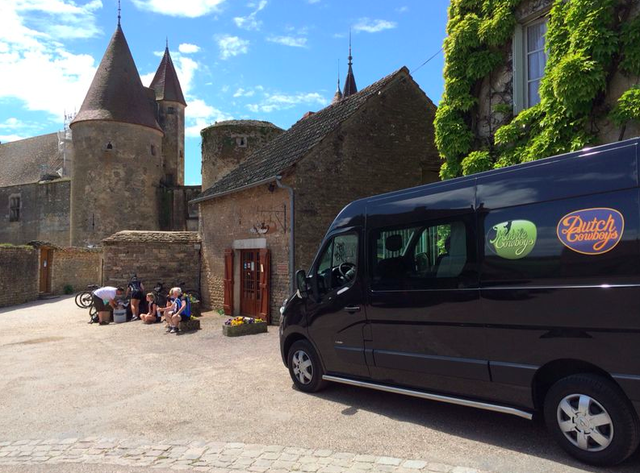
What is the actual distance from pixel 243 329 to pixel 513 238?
8103mm

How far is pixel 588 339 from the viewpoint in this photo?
3.81m

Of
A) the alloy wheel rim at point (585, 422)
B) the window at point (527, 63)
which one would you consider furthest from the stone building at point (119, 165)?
the alloy wheel rim at point (585, 422)

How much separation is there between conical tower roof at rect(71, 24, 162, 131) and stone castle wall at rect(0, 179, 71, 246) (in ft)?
42.7

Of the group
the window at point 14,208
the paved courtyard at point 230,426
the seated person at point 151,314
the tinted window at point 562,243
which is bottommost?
the paved courtyard at point 230,426

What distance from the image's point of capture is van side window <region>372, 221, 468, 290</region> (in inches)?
189

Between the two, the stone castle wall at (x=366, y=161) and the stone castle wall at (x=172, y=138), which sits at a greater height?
the stone castle wall at (x=172, y=138)

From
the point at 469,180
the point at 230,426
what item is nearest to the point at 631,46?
the point at 469,180

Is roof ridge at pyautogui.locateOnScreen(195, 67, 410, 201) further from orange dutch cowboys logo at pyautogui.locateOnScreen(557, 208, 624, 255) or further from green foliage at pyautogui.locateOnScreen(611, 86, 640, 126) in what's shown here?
orange dutch cowboys logo at pyautogui.locateOnScreen(557, 208, 624, 255)

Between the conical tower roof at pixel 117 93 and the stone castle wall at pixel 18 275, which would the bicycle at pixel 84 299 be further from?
the conical tower roof at pixel 117 93

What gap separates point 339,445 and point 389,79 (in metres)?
11.8

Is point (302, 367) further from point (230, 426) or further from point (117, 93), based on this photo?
point (117, 93)

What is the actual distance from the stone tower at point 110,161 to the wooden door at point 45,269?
8693 mm

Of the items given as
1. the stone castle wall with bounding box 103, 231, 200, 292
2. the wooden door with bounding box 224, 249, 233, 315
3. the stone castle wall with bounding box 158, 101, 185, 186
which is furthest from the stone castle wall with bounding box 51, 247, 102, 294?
the stone castle wall with bounding box 158, 101, 185, 186

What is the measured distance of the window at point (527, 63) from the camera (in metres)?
8.41
